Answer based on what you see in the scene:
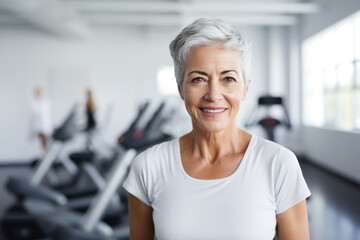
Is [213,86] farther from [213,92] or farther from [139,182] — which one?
[139,182]

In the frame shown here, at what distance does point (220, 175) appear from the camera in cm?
92

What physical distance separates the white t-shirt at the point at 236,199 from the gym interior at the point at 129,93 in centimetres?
200

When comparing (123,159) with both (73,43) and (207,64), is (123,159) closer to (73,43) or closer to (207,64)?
(207,64)

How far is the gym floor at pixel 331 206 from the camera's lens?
3.07 metres

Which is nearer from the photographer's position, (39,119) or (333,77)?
(333,77)

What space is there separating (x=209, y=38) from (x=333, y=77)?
5241mm

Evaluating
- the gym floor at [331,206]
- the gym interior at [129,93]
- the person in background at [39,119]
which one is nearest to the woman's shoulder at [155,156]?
the gym interior at [129,93]

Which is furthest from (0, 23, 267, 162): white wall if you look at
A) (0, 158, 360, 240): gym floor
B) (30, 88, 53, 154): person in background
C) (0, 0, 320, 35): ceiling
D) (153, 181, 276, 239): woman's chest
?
(153, 181, 276, 239): woman's chest

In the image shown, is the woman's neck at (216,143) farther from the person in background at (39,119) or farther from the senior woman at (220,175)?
the person in background at (39,119)

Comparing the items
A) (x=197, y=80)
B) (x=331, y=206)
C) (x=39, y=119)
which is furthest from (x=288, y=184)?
(x=39, y=119)

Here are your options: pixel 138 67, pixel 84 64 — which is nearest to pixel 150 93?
pixel 138 67

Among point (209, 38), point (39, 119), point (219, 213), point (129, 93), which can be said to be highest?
point (209, 38)

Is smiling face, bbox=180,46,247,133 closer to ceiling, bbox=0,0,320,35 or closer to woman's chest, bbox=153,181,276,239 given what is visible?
woman's chest, bbox=153,181,276,239

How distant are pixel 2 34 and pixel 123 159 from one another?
6.33m
